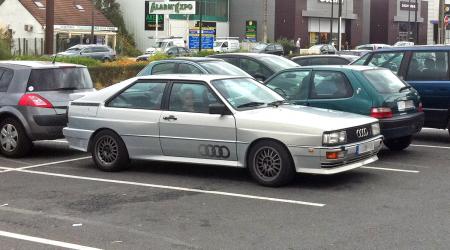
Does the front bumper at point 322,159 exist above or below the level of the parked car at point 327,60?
below

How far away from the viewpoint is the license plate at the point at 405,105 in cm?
995

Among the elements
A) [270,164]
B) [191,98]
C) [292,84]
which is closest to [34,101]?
[191,98]

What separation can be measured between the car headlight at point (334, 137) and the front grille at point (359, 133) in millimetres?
101

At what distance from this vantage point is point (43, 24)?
5531 cm

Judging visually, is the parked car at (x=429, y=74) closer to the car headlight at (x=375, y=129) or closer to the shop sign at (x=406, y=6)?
the car headlight at (x=375, y=129)

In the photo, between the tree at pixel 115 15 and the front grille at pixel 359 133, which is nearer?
the front grille at pixel 359 133

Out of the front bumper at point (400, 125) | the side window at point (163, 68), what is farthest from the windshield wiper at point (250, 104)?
the side window at point (163, 68)

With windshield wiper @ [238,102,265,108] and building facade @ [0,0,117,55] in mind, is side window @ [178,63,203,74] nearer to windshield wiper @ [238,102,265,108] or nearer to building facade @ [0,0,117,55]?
windshield wiper @ [238,102,265,108]

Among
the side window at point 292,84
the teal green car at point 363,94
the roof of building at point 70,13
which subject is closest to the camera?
the teal green car at point 363,94

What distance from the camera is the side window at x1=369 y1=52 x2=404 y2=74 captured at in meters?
11.8

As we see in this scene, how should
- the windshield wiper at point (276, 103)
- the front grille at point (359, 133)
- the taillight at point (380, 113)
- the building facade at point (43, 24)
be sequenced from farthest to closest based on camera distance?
the building facade at point (43, 24) < the taillight at point (380, 113) < the windshield wiper at point (276, 103) < the front grille at point (359, 133)


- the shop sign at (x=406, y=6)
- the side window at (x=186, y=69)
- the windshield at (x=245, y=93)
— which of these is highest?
the shop sign at (x=406, y=6)

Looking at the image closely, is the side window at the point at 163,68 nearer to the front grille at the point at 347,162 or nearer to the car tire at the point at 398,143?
the car tire at the point at 398,143

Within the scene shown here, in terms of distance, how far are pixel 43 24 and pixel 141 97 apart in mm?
49052
